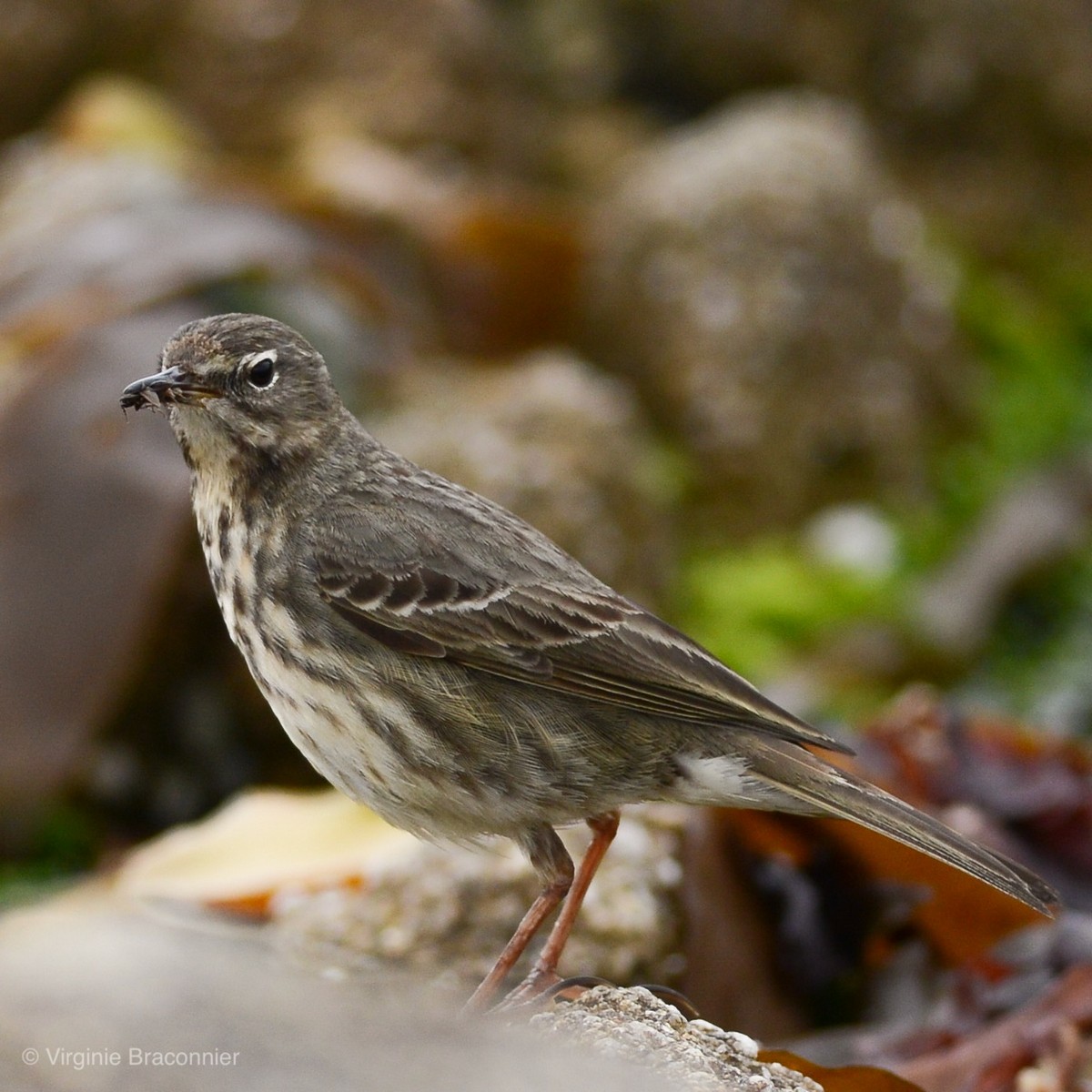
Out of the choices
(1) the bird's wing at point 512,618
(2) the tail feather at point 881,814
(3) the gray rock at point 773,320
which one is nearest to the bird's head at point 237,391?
(1) the bird's wing at point 512,618

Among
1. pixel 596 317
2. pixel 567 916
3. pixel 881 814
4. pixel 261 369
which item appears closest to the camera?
pixel 881 814

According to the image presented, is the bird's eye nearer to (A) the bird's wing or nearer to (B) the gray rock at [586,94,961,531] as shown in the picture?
(A) the bird's wing

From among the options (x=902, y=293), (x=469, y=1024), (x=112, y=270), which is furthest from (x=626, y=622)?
(x=902, y=293)

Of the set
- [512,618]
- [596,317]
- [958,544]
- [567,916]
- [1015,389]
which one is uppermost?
[1015,389]

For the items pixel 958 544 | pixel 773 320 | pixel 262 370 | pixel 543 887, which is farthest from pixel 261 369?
pixel 958 544

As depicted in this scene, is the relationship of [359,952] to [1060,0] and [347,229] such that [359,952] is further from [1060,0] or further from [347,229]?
[1060,0]

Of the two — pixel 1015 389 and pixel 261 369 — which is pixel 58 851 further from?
pixel 1015 389

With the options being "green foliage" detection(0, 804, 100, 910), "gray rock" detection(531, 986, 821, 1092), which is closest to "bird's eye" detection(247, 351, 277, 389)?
"gray rock" detection(531, 986, 821, 1092)
